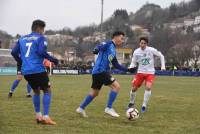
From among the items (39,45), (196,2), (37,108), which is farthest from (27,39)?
(196,2)

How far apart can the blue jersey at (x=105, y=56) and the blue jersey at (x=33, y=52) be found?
1.70 metres

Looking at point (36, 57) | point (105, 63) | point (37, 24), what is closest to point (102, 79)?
point (105, 63)

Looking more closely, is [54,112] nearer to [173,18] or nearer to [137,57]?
Result: [137,57]

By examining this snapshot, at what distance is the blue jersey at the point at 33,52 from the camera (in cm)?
921

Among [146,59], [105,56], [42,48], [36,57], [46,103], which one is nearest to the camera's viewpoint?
[42,48]

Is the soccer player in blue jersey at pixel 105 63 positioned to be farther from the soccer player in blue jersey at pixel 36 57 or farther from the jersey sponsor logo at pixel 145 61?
the jersey sponsor logo at pixel 145 61

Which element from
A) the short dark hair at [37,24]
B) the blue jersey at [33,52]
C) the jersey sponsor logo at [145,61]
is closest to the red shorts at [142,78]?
the jersey sponsor logo at [145,61]

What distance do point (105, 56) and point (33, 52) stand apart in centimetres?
202

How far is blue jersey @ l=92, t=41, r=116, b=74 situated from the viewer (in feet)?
34.7

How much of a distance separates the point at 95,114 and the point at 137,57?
2.30 meters

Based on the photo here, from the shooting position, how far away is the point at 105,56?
35.0 ft

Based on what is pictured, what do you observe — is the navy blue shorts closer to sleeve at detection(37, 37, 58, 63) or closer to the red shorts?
sleeve at detection(37, 37, 58, 63)

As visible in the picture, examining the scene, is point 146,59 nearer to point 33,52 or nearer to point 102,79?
point 102,79

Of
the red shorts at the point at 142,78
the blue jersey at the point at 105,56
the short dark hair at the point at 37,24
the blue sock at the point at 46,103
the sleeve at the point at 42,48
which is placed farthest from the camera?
the red shorts at the point at 142,78
